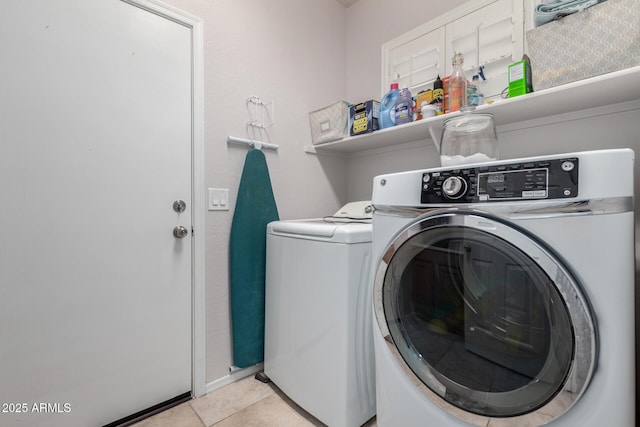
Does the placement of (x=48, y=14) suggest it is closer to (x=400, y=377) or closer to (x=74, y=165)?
(x=74, y=165)

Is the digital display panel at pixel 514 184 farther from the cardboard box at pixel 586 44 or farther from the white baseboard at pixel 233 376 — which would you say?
the white baseboard at pixel 233 376

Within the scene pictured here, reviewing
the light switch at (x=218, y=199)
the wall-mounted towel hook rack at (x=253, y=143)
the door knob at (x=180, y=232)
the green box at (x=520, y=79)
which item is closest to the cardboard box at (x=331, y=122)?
the wall-mounted towel hook rack at (x=253, y=143)

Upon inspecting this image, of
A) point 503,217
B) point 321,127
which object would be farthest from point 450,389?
point 321,127

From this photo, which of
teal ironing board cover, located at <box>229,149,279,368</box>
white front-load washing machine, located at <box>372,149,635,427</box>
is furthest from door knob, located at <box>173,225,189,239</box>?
white front-load washing machine, located at <box>372,149,635,427</box>

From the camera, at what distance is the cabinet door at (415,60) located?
175 centimetres

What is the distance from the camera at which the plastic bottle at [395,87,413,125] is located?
1601 mm

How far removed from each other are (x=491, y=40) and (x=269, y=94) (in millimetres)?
1295

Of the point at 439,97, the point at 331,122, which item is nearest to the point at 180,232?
the point at 331,122

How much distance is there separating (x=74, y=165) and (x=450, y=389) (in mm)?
1615

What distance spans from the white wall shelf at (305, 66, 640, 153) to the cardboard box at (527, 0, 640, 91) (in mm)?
37

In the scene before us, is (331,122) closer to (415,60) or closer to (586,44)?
(415,60)

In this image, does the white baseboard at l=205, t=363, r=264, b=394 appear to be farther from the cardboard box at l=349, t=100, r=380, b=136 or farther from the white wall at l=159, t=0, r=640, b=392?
the cardboard box at l=349, t=100, r=380, b=136

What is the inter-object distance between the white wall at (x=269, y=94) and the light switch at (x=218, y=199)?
0.09ft

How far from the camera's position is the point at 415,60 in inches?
72.7
